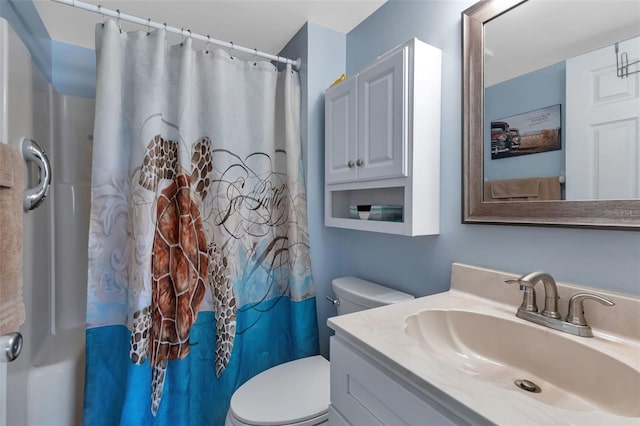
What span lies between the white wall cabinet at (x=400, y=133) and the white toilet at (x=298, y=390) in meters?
0.30

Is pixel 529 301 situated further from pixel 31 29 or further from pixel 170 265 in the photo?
pixel 31 29

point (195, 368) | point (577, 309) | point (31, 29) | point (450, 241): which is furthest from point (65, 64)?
point (577, 309)

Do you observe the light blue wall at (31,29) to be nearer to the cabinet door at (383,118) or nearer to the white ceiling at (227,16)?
the white ceiling at (227,16)

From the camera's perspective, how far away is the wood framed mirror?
0.74 meters

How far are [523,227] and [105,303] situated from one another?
1.62 m

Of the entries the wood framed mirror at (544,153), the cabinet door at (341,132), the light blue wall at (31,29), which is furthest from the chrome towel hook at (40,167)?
the wood framed mirror at (544,153)

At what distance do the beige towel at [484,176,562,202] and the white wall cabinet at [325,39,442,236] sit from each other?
0.69 ft

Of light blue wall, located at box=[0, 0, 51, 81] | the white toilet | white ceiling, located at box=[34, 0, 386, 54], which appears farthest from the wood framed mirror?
light blue wall, located at box=[0, 0, 51, 81]

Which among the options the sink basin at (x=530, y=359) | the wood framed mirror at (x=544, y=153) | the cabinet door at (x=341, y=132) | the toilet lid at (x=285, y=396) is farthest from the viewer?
the cabinet door at (x=341, y=132)

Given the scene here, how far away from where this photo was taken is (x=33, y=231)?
1.34 metres

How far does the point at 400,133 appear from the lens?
1147 millimetres

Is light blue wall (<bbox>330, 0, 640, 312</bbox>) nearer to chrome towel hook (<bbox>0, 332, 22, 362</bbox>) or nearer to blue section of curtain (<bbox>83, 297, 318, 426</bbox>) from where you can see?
blue section of curtain (<bbox>83, 297, 318, 426</bbox>)

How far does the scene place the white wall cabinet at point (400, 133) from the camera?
1133 mm

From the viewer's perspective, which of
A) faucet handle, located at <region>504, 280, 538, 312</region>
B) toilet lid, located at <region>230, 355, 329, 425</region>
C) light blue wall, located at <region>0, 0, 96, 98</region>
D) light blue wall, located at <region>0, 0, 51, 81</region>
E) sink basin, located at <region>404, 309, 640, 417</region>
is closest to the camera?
sink basin, located at <region>404, 309, 640, 417</region>
